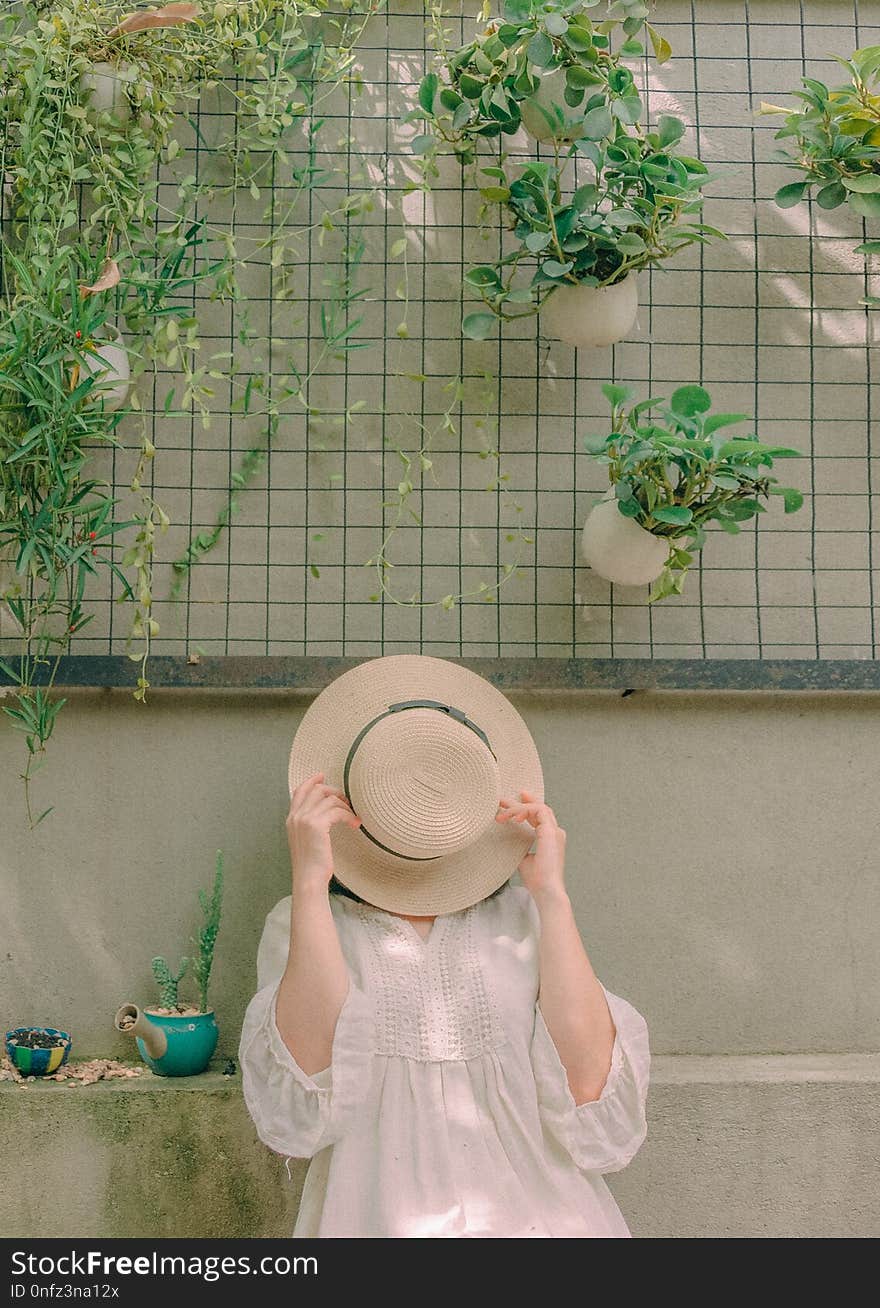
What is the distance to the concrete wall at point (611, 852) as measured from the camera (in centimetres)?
245

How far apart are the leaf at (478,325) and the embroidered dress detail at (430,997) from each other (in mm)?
1158

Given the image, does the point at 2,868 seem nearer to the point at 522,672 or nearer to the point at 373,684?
the point at 373,684

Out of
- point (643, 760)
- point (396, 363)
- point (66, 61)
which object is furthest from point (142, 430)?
point (643, 760)

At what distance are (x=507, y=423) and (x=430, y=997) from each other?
1217 millimetres

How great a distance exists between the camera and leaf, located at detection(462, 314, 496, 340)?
7.86 ft

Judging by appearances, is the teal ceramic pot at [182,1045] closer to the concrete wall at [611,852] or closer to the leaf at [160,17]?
the concrete wall at [611,852]

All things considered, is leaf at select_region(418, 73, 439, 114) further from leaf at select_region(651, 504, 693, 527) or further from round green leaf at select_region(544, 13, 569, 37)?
leaf at select_region(651, 504, 693, 527)

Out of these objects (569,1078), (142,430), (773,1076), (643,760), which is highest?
(142,430)

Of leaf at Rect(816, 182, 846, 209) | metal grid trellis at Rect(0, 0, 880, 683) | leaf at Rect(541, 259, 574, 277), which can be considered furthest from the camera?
metal grid trellis at Rect(0, 0, 880, 683)

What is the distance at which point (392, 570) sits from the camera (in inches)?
99.7

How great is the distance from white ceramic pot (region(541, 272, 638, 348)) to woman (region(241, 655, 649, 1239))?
84 centimetres

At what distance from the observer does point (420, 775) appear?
6.50 ft

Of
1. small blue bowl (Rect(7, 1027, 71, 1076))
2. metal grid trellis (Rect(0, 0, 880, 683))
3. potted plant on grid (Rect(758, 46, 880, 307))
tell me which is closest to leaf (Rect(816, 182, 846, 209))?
potted plant on grid (Rect(758, 46, 880, 307))
